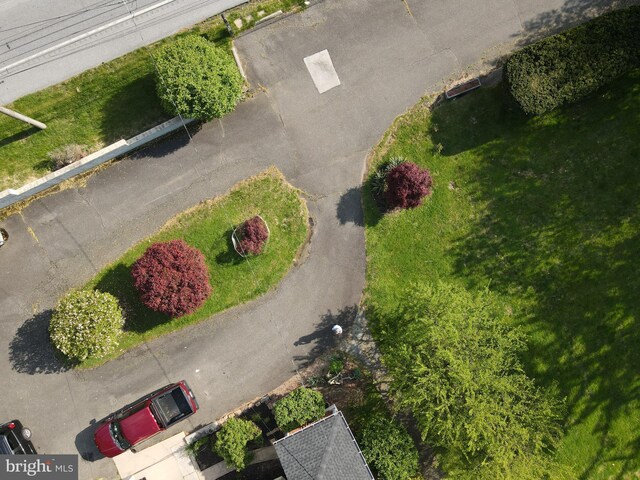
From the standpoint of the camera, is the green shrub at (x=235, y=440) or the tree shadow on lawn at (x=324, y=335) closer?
the green shrub at (x=235, y=440)

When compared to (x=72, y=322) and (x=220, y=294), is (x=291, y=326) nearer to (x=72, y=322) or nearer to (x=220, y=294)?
(x=220, y=294)

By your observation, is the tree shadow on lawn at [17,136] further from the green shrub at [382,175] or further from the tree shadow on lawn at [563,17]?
the tree shadow on lawn at [563,17]

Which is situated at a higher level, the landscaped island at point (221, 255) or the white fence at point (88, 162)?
the white fence at point (88, 162)

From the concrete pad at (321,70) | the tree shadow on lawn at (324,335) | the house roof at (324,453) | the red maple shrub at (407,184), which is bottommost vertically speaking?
the house roof at (324,453)

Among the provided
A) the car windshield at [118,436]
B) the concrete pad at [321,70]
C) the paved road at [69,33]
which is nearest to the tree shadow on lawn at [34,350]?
the car windshield at [118,436]

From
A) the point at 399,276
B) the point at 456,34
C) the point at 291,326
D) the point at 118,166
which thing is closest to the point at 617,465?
the point at 399,276
